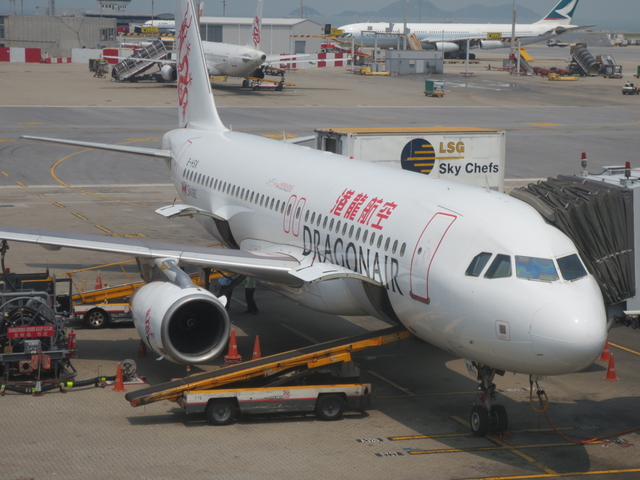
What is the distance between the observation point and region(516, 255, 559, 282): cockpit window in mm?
14773

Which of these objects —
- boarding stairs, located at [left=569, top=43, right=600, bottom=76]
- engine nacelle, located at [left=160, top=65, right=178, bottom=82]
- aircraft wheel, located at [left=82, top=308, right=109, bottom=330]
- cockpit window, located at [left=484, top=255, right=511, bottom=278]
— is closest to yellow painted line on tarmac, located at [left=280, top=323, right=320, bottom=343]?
aircraft wheel, located at [left=82, top=308, right=109, bottom=330]

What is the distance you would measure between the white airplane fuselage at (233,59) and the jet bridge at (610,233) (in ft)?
250

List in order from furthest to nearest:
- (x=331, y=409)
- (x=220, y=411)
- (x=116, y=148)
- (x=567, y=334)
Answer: (x=116, y=148), (x=331, y=409), (x=220, y=411), (x=567, y=334)

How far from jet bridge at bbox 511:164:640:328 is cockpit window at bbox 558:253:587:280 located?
3.58ft

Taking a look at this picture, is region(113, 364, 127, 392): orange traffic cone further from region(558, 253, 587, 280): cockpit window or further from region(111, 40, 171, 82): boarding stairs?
region(111, 40, 171, 82): boarding stairs

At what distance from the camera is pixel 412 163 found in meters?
31.5

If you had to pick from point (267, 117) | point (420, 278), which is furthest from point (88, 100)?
point (420, 278)

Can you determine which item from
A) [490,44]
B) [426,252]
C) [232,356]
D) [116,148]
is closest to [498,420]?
[426,252]

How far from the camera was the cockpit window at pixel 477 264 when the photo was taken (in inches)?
603

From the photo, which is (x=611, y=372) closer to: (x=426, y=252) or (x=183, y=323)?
(x=426, y=252)

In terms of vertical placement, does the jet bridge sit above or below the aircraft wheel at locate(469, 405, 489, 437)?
above

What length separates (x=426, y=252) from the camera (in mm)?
16453

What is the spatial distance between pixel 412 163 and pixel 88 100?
207 ft

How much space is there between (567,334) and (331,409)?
5508mm
